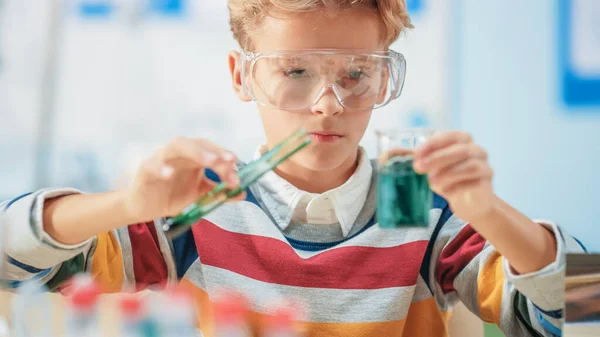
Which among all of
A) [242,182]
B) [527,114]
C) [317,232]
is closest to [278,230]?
[317,232]

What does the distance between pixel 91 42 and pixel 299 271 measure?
4.87ft

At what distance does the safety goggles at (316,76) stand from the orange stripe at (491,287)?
1.04ft

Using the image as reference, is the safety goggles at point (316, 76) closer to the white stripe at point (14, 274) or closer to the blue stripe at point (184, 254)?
the blue stripe at point (184, 254)

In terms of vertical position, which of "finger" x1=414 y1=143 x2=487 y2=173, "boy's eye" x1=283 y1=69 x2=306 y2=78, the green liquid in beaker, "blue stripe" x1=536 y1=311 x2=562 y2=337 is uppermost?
"boy's eye" x1=283 y1=69 x2=306 y2=78

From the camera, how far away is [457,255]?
1.11m

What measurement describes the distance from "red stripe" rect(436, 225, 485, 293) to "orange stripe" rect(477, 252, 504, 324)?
0.16 ft

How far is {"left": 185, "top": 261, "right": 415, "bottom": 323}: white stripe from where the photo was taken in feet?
3.68

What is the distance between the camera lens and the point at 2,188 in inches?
77.0

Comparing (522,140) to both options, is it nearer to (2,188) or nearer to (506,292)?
(506,292)

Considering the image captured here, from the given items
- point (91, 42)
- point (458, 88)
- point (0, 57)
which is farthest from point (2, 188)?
point (458, 88)

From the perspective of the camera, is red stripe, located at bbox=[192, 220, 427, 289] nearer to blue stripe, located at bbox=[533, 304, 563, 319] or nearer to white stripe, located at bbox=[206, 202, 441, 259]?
white stripe, located at bbox=[206, 202, 441, 259]

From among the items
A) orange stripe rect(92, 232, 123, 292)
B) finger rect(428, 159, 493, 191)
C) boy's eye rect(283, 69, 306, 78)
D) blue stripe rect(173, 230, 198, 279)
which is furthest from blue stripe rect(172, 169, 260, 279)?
finger rect(428, 159, 493, 191)

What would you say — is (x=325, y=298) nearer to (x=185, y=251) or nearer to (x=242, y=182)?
(x=185, y=251)

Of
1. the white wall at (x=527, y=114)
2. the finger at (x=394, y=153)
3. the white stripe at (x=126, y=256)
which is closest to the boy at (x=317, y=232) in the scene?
the white stripe at (x=126, y=256)
